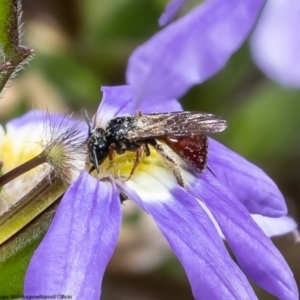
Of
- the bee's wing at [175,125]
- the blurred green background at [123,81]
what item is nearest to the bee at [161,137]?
the bee's wing at [175,125]

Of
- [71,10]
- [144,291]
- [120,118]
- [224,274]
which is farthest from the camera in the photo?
[71,10]

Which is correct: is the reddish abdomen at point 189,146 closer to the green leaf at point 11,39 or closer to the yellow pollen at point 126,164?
the yellow pollen at point 126,164

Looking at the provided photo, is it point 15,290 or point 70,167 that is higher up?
point 70,167

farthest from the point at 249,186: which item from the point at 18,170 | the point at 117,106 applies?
the point at 18,170

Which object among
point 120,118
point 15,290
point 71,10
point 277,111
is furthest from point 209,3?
point 71,10

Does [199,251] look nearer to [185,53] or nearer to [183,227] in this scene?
[183,227]

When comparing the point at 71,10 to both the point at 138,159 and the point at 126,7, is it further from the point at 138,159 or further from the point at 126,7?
the point at 138,159

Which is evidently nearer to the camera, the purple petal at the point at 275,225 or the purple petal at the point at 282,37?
the purple petal at the point at 282,37
